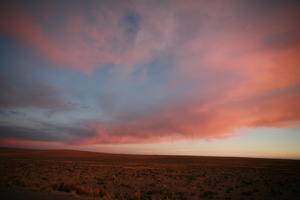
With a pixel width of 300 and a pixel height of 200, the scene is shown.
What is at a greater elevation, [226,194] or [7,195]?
[7,195]

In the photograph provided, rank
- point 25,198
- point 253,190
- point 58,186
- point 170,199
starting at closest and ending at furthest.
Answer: point 25,198 → point 170,199 → point 58,186 → point 253,190

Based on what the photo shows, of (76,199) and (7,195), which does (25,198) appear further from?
(76,199)

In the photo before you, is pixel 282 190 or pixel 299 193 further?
pixel 282 190

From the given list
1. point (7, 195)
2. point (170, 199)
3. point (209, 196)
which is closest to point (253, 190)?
point (209, 196)

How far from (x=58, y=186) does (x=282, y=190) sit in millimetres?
20479

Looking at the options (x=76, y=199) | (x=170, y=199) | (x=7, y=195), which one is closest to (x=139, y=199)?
(x=170, y=199)

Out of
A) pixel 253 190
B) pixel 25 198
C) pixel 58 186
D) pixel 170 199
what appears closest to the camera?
pixel 25 198

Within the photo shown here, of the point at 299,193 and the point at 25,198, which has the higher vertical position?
the point at 25,198

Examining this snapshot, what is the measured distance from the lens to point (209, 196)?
14.0m

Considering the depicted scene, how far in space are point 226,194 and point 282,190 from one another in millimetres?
6387

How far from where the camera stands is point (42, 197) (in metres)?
8.72

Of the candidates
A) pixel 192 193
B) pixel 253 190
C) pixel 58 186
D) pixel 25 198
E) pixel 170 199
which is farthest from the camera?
pixel 253 190

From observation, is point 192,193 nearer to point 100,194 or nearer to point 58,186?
point 100,194

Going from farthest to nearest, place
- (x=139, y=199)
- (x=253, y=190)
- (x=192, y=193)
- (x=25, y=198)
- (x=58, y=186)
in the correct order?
(x=253, y=190) → (x=192, y=193) → (x=58, y=186) → (x=139, y=199) → (x=25, y=198)
